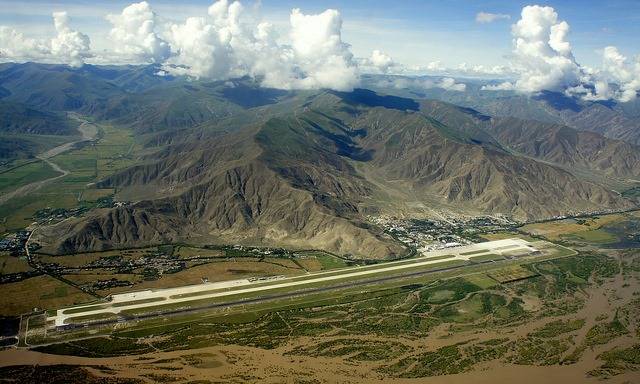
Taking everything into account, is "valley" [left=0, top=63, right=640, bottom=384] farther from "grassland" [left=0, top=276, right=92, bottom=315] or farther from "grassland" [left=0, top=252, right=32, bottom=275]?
"grassland" [left=0, top=252, right=32, bottom=275]

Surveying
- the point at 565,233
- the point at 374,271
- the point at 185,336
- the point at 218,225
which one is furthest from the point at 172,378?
the point at 565,233

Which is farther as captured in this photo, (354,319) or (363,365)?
(354,319)

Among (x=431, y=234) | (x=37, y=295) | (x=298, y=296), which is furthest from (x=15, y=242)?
(x=431, y=234)

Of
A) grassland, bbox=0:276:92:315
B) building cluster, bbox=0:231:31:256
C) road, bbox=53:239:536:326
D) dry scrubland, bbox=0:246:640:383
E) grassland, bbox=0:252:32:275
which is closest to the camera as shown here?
dry scrubland, bbox=0:246:640:383

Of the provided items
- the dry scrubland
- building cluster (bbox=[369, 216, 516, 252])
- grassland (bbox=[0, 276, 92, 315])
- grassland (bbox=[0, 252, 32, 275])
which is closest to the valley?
the dry scrubland

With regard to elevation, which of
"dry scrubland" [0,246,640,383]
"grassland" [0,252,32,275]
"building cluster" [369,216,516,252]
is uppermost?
"building cluster" [369,216,516,252]

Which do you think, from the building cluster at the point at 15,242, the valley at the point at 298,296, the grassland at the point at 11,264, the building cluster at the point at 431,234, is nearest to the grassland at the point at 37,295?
the valley at the point at 298,296

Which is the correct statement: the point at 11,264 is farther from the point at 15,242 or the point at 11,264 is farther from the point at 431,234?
the point at 431,234

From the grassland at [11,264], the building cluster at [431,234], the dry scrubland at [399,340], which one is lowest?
the dry scrubland at [399,340]

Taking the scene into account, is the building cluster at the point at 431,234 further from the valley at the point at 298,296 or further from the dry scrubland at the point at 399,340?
the dry scrubland at the point at 399,340

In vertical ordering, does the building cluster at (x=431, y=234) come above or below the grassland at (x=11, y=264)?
above

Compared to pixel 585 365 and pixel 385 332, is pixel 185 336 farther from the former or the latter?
pixel 585 365
